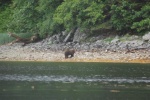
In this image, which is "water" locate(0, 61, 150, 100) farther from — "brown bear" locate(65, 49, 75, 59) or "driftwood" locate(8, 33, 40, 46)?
"driftwood" locate(8, 33, 40, 46)

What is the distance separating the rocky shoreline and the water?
241 centimetres

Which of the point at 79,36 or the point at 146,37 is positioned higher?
the point at 146,37

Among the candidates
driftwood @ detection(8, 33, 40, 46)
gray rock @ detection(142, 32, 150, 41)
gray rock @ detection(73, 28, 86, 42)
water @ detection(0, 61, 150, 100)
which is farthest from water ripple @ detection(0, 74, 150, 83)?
driftwood @ detection(8, 33, 40, 46)

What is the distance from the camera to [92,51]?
33.6m

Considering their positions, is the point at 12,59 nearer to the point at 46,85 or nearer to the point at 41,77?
the point at 41,77

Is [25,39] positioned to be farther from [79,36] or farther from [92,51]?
[92,51]

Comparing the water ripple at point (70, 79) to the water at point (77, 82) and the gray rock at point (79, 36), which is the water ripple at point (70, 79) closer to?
the water at point (77, 82)

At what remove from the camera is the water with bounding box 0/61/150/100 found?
54.9 ft

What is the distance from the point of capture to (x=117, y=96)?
16.4m

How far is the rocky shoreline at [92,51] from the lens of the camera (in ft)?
102

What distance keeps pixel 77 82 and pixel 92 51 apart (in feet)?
42.8

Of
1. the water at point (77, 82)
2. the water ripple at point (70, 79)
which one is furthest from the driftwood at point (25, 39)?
the water ripple at point (70, 79)

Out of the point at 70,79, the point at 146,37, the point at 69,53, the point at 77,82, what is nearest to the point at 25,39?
the point at 69,53

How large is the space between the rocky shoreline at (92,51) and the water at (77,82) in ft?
7.91
